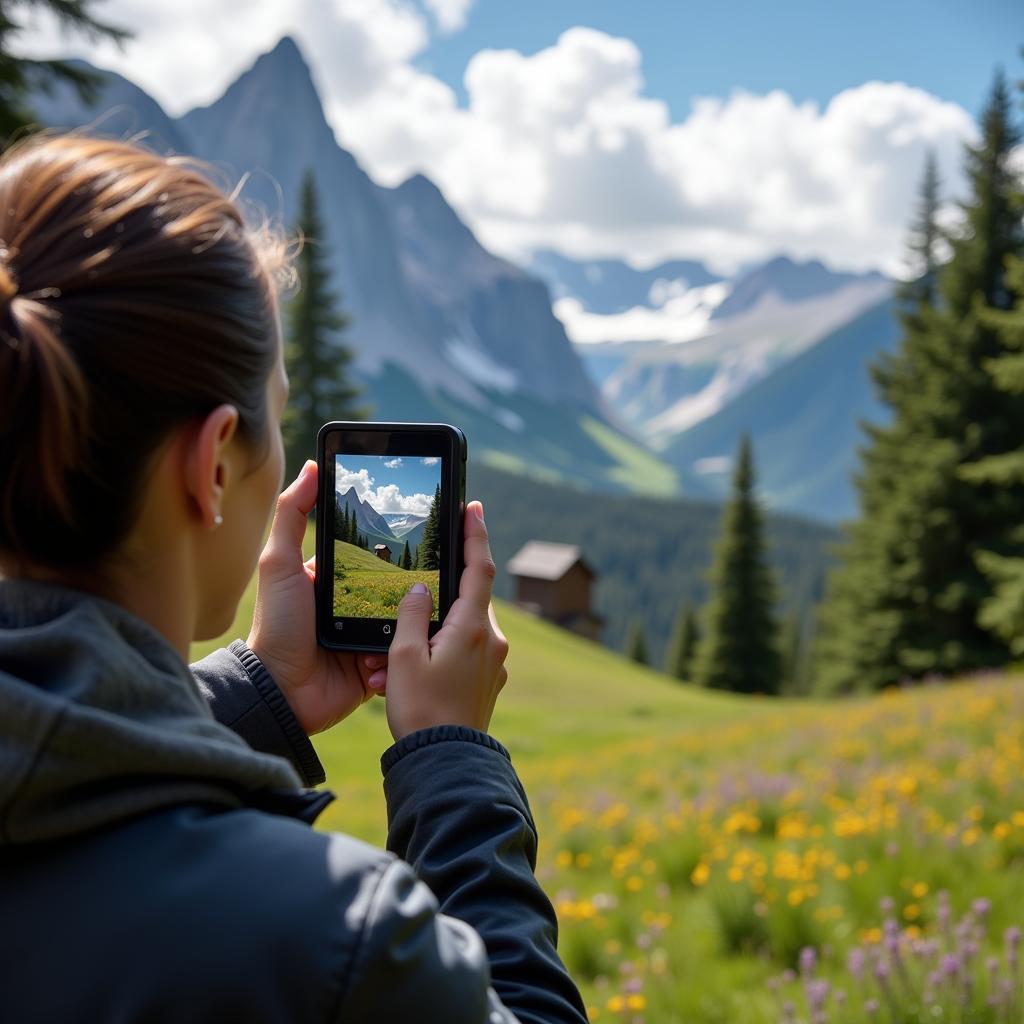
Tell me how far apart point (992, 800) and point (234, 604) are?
528cm

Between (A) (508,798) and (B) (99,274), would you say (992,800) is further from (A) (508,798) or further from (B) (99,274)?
(B) (99,274)

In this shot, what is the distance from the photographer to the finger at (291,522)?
1830mm

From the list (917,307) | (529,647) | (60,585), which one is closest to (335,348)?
(529,647)

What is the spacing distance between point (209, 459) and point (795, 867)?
4.09 meters

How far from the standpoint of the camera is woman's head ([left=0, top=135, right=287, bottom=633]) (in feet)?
3.51

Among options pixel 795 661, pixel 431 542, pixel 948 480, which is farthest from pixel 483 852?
pixel 795 661

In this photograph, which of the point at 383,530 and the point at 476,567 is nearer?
the point at 476,567

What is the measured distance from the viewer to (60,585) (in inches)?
45.3

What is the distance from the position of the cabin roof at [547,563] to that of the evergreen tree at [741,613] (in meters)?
28.3

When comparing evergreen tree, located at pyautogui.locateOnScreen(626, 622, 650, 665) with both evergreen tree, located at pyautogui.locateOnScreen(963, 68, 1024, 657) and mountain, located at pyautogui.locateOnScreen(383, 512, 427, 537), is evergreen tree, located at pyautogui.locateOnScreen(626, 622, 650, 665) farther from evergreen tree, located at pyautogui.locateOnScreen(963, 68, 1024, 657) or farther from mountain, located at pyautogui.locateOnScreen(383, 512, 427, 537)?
mountain, located at pyautogui.locateOnScreen(383, 512, 427, 537)

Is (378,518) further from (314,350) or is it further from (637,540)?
(637,540)

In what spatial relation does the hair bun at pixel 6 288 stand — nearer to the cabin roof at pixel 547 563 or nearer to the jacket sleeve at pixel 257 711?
the jacket sleeve at pixel 257 711

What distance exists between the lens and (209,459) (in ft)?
3.81

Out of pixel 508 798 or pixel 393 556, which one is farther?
pixel 393 556
